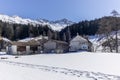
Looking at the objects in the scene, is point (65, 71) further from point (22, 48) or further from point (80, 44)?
point (22, 48)

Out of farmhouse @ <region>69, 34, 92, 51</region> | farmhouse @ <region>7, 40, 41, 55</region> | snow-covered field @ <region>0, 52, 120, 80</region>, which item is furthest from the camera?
farmhouse @ <region>69, 34, 92, 51</region>

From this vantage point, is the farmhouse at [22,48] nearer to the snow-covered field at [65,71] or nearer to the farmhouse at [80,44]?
the farmhouse at [80,44]

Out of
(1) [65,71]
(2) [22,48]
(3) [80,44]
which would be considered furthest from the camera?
(2) [22,48]

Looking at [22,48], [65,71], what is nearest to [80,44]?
[22,48]

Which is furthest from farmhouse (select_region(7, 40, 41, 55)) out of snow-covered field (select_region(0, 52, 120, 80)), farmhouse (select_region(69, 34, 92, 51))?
snow-covered field (select_region(0, 52, 120, 80))

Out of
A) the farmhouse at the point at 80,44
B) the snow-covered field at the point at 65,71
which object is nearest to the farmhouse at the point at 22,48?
the farmhouse at the point at 80,44

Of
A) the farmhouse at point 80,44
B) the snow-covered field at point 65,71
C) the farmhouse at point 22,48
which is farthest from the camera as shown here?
the farmhouse at point 80,44

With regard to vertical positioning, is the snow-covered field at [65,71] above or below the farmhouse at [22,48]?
below

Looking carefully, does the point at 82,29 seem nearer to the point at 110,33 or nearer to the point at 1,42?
the point at 1,42

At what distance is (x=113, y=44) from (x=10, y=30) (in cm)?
6146

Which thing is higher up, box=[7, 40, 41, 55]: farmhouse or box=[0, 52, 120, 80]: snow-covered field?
box=[7, 40, 41, 55]: farmhouse

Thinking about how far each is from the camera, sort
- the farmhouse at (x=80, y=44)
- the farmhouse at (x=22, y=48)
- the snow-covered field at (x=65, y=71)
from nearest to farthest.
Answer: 1. the snow-covered field at (x=65, y=71)
2. the farmhouse at (x=22, y=48)
3. the farmhouse at (x=80, y=44)

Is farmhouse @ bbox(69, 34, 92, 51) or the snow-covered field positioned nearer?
the snow-covered field

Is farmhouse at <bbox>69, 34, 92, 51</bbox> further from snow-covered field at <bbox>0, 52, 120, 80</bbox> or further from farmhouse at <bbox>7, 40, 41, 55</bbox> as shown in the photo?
snow-covered field at <bbox>0, 52, 120, 80</bbox>
